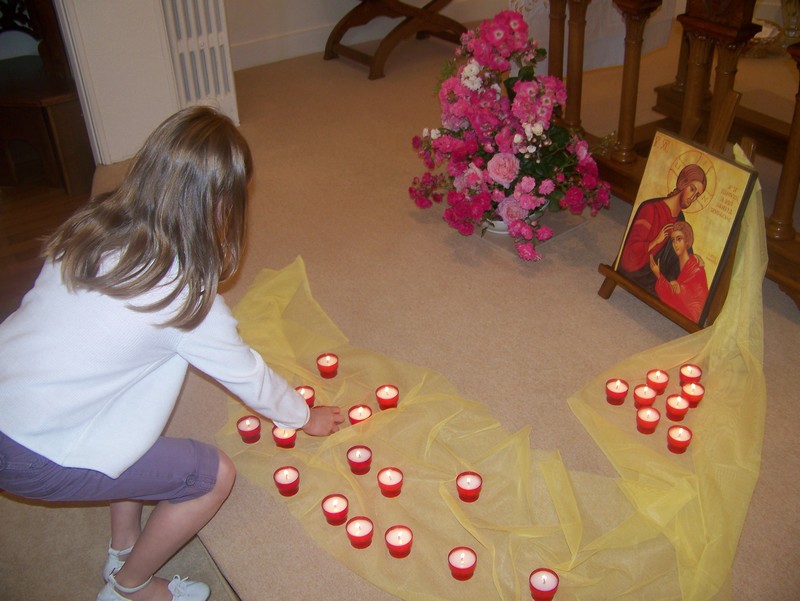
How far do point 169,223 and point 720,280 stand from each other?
1.38 meters

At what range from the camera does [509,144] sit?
2.40m

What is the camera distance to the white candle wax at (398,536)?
1619 millimetres

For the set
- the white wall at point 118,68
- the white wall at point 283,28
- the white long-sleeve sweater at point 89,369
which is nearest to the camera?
the white long-sleeve sweater at point 89,369

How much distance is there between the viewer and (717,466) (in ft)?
5.73

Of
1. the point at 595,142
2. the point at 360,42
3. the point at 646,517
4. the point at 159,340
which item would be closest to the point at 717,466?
the point at 646,517

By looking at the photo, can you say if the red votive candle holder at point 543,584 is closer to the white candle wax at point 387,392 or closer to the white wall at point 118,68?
the white candle wax at point 387,392

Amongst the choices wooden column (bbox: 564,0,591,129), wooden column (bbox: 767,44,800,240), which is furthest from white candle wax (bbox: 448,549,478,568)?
wooden column (bbox: 564,0,591,129)

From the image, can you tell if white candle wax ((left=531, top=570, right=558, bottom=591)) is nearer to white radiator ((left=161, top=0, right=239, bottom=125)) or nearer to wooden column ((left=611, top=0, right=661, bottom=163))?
wooden column ((left=611, top=0, right=661, bottom=163))

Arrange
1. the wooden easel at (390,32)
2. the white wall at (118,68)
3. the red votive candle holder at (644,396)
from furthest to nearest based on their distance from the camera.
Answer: the wooden easel at (390,32) → the white wall at (118,68) → the red votive candle holder at (644,396)

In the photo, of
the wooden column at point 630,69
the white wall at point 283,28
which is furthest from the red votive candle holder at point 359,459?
the white wall at point 283,28

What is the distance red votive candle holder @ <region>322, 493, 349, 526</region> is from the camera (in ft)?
5.55

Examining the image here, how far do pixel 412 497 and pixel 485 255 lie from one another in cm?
105

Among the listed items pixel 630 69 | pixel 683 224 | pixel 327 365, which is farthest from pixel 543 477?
pixel 630 69

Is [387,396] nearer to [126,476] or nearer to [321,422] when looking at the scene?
[321,422]
